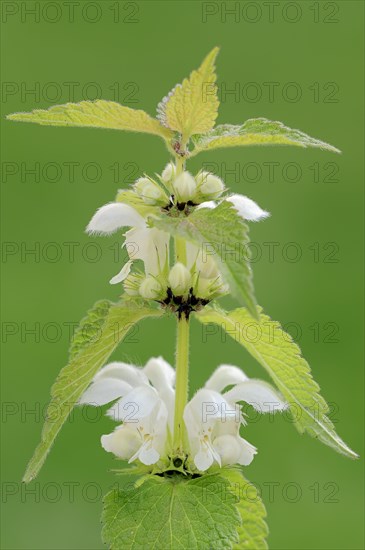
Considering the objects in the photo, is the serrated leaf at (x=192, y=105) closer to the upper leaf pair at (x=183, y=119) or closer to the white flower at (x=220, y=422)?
the upper leaf pair at (x=183, y=119)

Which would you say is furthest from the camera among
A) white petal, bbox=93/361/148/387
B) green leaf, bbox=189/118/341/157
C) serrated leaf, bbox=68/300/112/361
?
white petal, bbox=93/361/148/387

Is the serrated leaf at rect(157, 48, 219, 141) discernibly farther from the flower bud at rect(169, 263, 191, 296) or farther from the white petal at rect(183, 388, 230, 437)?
the white petal at rect(183, 388, 230, 437)

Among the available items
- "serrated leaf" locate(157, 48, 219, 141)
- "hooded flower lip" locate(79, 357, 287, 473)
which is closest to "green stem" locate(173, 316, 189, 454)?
"hooded flower lip" locate(79, 357, 287, 473)

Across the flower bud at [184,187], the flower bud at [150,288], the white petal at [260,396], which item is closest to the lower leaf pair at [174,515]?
the white petal at [260,396]

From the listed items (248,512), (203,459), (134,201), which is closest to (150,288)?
(134,201)

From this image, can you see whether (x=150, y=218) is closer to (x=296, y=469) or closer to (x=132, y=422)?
(x=132, y=422)

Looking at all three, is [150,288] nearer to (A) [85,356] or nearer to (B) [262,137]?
(A) [85,356]
